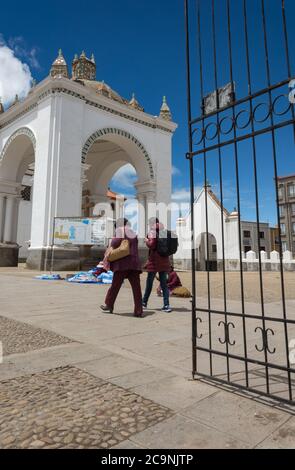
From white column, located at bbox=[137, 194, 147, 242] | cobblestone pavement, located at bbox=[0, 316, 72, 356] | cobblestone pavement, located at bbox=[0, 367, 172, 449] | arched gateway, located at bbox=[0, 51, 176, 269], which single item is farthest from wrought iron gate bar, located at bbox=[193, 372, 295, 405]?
white column, located at bbox=[137, 194, 147, 242]

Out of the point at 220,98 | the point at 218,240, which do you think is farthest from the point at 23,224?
the point at 220,98

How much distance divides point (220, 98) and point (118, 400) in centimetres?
238

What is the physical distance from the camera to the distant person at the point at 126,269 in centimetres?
498

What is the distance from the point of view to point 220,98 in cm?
270

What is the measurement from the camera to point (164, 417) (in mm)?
1816

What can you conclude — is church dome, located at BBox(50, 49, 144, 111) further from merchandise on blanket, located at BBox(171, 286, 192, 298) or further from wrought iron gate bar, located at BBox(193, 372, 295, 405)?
wrought iron gate bar, located at BBox(193, 372, 295, 405)

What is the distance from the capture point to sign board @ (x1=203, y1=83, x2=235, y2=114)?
259 centimetres

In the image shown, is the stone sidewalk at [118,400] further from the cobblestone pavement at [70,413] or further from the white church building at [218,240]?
the white church building at [218,240]

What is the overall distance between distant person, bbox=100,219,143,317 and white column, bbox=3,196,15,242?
16.5 m

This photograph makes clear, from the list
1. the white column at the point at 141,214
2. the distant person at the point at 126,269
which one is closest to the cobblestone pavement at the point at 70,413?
the distant person at the point at 126,269

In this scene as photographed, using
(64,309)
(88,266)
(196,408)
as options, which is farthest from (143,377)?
(88,266)

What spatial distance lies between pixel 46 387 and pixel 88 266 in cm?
1478

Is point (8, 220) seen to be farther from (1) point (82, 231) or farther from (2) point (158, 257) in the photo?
(2) point (158, 257)
